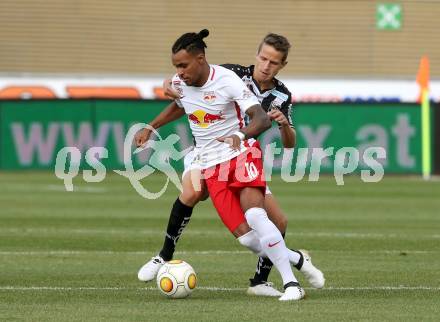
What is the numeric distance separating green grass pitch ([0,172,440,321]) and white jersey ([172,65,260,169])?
111cm

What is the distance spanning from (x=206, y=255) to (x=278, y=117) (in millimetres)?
3973

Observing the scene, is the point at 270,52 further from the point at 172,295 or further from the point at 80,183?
the point at 80,183

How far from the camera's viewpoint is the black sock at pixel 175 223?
32.7ft

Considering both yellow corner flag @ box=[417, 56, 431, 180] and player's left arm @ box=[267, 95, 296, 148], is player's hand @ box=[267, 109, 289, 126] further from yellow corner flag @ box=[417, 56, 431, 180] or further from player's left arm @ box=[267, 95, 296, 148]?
yellow corner flag @ box=[417, 56, 431, 180]

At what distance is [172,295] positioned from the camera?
9.48 m

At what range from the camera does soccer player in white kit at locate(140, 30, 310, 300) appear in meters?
9.36

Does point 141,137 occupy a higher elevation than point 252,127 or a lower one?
lower

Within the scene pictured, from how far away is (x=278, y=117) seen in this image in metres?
9.41

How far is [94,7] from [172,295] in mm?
31466

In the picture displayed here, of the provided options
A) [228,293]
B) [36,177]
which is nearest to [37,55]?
[36,177]

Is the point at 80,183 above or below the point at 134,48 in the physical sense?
below

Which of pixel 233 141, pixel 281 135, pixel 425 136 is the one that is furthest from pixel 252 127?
pixel 425 136

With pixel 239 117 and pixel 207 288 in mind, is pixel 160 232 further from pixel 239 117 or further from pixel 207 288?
pixel 239 117

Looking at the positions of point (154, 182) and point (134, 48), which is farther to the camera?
point (134, 48)
